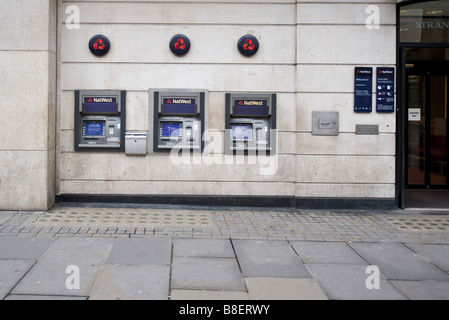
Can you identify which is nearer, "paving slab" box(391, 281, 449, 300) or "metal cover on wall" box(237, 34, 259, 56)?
"paving slab" box(391, 281, 449, 300)

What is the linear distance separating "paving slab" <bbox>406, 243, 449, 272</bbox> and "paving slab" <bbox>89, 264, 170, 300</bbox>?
3204mm

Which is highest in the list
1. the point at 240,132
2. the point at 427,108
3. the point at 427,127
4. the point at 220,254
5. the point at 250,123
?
the point at 427,108

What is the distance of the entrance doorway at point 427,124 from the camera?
11078mm

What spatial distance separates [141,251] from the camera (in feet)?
18.8

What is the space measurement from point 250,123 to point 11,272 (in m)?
5.06

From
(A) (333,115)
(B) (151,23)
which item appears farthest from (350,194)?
(B) (151,23)

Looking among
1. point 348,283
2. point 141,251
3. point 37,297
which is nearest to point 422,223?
point 348,283

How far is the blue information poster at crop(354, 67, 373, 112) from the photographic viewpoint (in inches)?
335

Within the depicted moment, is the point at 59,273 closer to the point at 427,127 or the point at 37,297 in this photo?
the point at 37,297

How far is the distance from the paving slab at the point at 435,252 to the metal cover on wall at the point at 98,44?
607 cm

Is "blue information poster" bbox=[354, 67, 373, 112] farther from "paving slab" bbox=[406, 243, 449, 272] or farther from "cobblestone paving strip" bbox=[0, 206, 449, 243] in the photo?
"paving slab" bbox=[406, 243, 449, 272]

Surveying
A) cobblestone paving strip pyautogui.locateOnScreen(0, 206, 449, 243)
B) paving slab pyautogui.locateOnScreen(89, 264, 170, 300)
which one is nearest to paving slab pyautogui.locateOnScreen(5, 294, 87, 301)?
paving slab pyautogui.locateOnScreen(89, 264, 170, 300)
